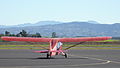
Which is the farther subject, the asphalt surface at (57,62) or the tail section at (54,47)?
the tail section at (54,47)

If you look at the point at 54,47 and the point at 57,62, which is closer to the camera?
the point at 57,62

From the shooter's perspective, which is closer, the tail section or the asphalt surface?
the asphalt surface

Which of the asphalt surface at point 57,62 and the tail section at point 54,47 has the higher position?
the tail section at point 54,47

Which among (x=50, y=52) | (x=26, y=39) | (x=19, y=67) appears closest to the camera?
(x=19, y=67)

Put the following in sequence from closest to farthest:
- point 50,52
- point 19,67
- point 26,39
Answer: point 19,67 < point 50,52 < point 26,39

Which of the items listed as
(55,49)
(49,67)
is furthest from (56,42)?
(49,67)

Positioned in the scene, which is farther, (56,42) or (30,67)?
(56,42)

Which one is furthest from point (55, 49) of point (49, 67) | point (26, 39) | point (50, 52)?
point (49, 67)

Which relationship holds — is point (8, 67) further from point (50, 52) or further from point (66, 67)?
point (50, 52)

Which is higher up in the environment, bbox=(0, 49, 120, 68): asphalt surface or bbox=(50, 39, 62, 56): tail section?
bbox=(50, 39, 62, 56): tail section

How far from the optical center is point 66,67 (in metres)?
23.6

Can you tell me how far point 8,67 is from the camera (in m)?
23.4

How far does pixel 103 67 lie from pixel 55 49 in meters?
Result: 8.86

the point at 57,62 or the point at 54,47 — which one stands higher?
the point at 54,47
